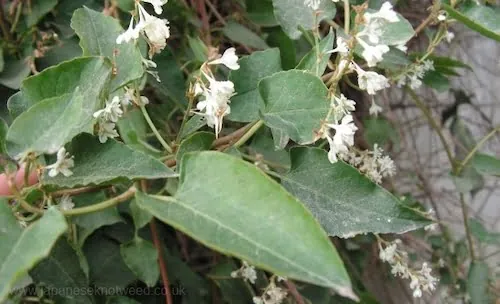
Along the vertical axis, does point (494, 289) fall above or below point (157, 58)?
below

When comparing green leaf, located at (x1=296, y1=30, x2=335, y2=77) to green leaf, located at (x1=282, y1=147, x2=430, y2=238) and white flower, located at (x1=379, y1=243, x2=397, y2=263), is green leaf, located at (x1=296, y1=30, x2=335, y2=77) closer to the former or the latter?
green leaf, located at (x1=282, y1=147, x2=430, y2=238)

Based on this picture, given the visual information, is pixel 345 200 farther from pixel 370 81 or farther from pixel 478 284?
pixel 478 284

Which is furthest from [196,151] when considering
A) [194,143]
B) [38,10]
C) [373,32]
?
[38,10]

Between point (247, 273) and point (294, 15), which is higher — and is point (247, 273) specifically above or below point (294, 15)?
below

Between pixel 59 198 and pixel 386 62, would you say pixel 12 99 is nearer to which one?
pixel 59 198

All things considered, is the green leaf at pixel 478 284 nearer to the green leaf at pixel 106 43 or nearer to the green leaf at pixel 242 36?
the green leaf at pixel 242 36

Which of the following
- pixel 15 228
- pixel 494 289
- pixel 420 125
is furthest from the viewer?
pixel 420 125

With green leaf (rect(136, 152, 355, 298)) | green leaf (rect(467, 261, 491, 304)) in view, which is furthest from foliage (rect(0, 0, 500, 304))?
green leaf (rect(467, 261, 491, 304))

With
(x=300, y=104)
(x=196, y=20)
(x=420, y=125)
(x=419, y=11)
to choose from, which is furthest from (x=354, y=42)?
(x=420, y=125)
